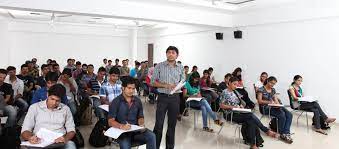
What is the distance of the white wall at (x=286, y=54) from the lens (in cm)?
671

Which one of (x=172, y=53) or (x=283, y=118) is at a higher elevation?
(x=172, y=53)

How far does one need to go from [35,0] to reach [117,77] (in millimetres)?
2973

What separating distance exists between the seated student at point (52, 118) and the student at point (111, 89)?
1749 mm

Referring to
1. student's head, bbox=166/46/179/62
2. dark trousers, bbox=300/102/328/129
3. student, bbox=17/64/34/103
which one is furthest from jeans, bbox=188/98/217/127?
student, bbox=17/64/34/103

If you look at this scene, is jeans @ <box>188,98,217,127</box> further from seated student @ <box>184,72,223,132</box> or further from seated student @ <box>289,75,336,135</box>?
seated student @ <box>289,75,336,135</box>

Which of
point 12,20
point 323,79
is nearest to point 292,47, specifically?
point 323,79

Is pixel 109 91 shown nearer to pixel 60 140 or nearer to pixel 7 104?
pixel 7 104

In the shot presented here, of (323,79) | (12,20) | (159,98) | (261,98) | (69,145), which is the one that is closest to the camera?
(69,145)

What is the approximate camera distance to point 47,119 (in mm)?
2797

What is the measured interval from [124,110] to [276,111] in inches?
120

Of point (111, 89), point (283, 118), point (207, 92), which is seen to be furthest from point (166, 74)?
point (207, 92)

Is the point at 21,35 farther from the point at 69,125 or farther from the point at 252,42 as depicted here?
the point at 69,125

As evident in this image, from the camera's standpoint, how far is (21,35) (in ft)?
43.1

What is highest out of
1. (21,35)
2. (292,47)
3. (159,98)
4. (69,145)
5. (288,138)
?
(21,35)
